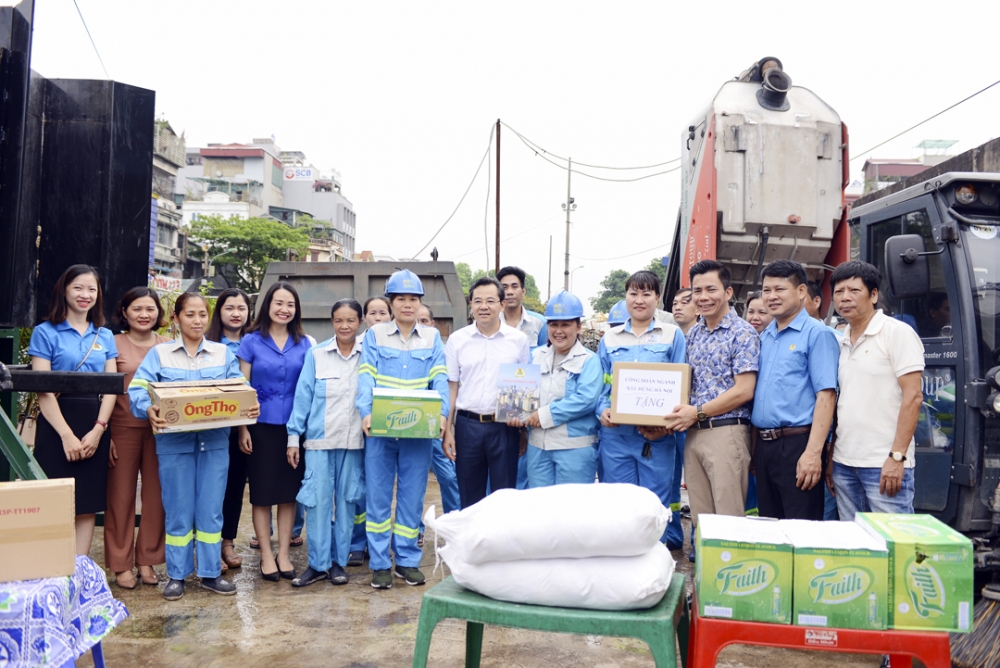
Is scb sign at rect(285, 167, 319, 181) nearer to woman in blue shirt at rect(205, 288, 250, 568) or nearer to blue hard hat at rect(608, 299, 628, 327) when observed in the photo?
blue hard hat at rect(608, 299, 628, 327)

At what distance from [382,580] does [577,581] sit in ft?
7.72

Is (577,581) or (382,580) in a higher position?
(577,581)

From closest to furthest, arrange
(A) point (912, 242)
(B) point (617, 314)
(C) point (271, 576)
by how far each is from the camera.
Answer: (A) point (912, 242), (C) point (271, 576), (B) point (617, 314)

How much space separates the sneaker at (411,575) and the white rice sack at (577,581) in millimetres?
2154

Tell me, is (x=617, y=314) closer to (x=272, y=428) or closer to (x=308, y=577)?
(x=272, y=428)

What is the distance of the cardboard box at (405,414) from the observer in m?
4.09

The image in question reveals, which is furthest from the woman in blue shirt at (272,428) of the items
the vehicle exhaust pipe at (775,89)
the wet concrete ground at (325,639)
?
the vehicle exhaust pipe at (775,89)

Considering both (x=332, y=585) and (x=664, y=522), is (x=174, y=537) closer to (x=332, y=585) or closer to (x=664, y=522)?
(x=332, y=585)

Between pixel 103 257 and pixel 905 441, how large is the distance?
4.28m

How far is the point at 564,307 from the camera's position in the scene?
168 inches

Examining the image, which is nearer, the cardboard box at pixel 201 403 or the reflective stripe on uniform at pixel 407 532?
the cardboard box at pixel 201 403

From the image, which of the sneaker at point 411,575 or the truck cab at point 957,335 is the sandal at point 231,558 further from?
the truck cab at point 957,335

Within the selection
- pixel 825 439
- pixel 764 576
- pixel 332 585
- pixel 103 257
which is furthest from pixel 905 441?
pixel 103 257

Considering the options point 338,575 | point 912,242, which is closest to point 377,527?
point 338,575
